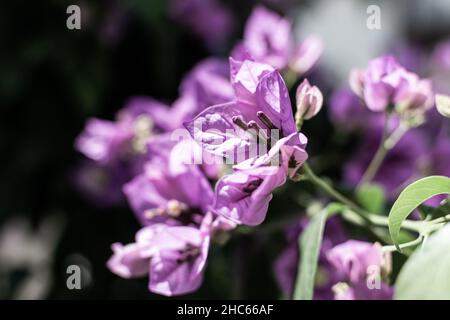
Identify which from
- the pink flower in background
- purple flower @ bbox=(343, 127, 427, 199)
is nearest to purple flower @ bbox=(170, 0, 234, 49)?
purple flower @ bbox=(343, 127, 427, 199)

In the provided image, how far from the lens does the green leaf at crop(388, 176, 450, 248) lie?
1.40 feet

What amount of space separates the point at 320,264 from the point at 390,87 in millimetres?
162

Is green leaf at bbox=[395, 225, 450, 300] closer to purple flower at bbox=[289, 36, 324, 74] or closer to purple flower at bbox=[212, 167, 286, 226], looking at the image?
purple flower at bbox=[212, 167, 286, 226]

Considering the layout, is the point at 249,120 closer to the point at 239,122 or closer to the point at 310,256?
the point at 239,122

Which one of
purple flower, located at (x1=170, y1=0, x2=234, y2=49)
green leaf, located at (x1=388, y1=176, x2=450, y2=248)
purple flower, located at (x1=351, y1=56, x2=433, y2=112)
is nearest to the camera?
green leaf, located at (x1=388, y1=176, x2=450, y2=248)

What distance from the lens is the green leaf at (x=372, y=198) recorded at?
1.93 ft

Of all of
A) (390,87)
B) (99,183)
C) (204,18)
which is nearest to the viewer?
(390,87)

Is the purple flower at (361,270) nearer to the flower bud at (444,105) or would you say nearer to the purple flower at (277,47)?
the flower bud at (444,105)

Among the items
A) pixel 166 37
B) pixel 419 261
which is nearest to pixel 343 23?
pixel 166 37

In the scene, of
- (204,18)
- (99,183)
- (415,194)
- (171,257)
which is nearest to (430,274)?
(415,194)

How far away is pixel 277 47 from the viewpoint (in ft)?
2.53

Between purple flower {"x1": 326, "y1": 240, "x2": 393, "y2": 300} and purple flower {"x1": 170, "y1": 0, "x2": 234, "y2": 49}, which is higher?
purple flower {"x1": 170, "y1": 0, "x2": 234, "y2": 49}

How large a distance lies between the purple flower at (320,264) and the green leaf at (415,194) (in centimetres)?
13

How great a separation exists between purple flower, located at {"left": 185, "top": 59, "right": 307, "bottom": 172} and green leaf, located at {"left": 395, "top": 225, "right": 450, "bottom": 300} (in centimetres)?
13
